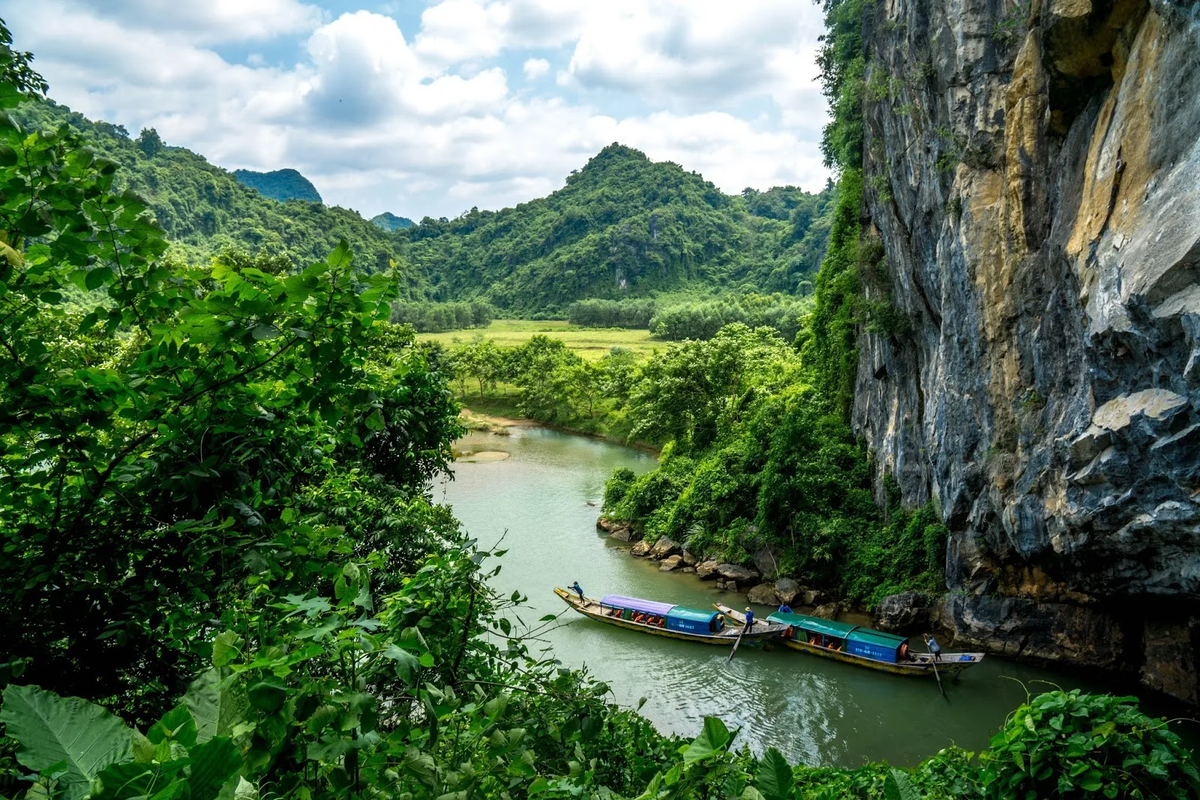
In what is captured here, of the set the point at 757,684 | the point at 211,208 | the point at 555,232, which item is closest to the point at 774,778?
the point at 757,684

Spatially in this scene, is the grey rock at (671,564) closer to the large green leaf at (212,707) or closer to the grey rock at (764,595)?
the grey rock at (764,595)

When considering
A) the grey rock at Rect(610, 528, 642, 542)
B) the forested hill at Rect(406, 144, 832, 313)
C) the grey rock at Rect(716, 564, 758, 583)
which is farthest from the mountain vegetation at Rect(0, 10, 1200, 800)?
the forested hill at Rect(406, 144, 832, 313)

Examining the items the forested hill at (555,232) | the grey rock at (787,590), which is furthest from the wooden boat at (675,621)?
the forested hill at (555,232)

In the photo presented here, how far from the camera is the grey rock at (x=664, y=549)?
20.5m

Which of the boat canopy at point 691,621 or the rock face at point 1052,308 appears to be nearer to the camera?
the rock face at point 1052,308

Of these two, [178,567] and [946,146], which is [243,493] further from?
[946,146]

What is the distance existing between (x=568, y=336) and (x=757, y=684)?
55.8 meters

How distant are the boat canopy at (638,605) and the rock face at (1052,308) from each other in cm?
591

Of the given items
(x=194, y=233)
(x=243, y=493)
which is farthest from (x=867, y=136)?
(x=194, y=233)

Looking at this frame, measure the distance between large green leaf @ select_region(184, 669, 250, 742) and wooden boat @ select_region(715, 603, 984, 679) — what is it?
13.8 meters

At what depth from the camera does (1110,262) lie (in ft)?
27.4

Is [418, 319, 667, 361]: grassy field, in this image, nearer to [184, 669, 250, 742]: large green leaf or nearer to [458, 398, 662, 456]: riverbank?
[458, 398, 662, 456]: riverbank

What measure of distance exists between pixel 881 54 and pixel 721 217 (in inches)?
3803

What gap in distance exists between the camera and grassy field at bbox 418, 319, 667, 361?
58.3 metres
